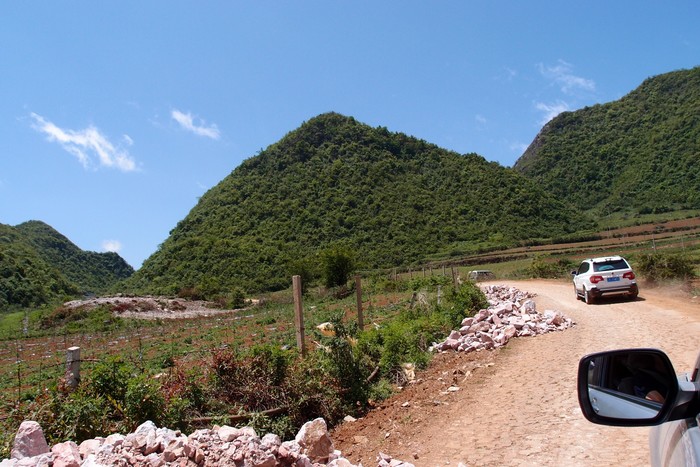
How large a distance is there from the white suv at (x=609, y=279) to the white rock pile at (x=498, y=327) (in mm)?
4205

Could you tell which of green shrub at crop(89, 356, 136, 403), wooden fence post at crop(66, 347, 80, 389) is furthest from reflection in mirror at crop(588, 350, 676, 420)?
wooden fence post at crop(66, 347, 80, 389)

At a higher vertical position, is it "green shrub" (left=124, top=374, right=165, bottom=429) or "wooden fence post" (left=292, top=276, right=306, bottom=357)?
"wooden fence post" (left=292, top=276, right=306, bottom=357)

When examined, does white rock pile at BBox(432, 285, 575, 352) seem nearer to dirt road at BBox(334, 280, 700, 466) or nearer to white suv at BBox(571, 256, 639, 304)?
dirt road at BBox(334, 280, 700, 466)

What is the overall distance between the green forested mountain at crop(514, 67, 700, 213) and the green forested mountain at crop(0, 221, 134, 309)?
303 feet

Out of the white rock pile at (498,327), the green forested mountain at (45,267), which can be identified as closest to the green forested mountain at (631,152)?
the white rock pile at (498,327)

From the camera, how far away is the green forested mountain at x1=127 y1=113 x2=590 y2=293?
82875mm

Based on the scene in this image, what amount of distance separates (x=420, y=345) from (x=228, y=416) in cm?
651

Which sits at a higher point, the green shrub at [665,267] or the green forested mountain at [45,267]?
the green forested mountain at [45,267]

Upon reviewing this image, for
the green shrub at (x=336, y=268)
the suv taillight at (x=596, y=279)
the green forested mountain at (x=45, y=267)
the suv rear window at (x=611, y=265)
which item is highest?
the green forested mountain at (x=45, y=267)

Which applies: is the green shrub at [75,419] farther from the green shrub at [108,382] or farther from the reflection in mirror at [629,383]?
the reflection in mirror at [629,383]

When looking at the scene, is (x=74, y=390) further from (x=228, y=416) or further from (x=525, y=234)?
(x=525, y=234)

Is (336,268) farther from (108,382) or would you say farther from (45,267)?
(45,267)

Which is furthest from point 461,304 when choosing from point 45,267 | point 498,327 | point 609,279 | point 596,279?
point 45,267

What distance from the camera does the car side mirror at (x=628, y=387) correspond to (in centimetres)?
180
